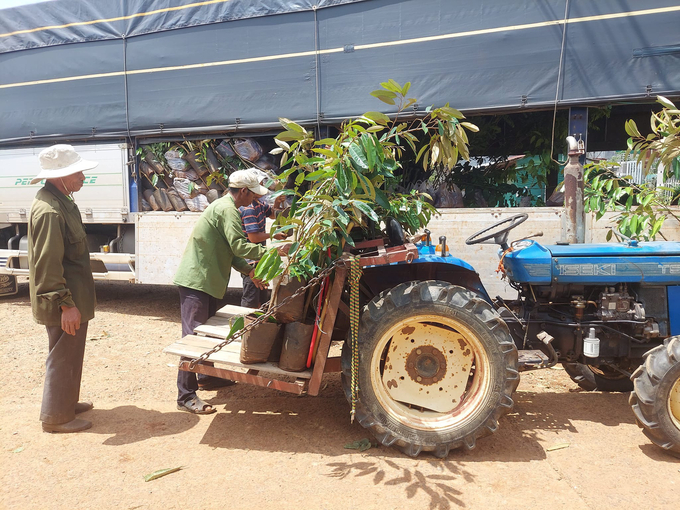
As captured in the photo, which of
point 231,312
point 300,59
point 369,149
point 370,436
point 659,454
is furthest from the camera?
point 300,59

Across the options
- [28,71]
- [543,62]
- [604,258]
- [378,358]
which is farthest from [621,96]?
[28,71]

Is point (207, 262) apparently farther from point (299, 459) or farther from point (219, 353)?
point (299, 459)

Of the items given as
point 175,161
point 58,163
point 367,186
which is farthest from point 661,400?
point 175,161

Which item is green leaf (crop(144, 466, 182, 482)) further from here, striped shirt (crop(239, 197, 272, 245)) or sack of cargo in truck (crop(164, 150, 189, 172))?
sack of cargo in truck (crop(164, 150, 189, 172))

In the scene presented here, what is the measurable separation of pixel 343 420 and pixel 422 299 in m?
1.14

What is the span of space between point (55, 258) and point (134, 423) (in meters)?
1.24

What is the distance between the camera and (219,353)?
331 cm

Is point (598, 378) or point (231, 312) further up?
point (231, 312)

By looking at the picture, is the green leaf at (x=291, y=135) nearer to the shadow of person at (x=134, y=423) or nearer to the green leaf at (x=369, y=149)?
the green leaf at (x=369, y=149)

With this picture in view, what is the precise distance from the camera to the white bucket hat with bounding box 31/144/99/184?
331cm

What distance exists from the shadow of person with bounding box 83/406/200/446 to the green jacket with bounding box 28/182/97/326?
0.74m

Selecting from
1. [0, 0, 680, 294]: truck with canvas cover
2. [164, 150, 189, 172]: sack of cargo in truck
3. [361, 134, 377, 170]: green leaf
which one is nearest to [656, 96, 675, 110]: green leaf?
[0, 0, 680, 294]: truck with canvas cover

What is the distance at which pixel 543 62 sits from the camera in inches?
207

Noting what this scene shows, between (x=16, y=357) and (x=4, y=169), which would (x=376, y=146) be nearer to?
(x=16, y=357)
